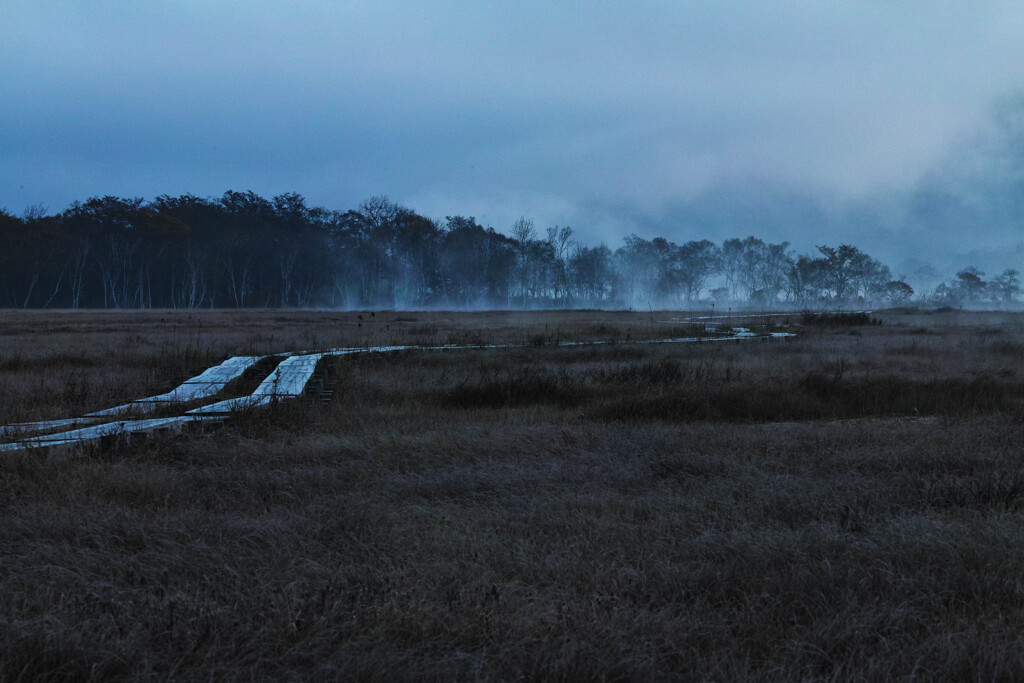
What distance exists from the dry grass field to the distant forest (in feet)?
222

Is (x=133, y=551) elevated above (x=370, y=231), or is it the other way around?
(x=370, y=231)

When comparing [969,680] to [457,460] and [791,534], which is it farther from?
[457,460]

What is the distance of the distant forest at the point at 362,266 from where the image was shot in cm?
6906

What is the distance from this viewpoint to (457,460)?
5.50m

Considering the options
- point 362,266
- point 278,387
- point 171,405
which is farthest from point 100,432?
point 362,266

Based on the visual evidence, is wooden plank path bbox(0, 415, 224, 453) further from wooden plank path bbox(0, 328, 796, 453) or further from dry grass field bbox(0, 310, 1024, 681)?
dry grass field bbox(0, 310, 1024, 681)

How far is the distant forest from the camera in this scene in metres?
69.1

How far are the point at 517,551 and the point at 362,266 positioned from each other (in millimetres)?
80987

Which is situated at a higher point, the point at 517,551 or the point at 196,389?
the point at 196,389

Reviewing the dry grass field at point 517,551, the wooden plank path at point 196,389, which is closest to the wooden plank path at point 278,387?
the wooden plank path at point 196,389

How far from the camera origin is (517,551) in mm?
3498

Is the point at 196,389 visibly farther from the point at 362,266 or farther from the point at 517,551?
the point at 362,266

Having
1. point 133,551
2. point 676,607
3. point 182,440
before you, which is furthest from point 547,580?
point 182,440

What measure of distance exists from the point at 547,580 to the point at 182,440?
4.28 metres
